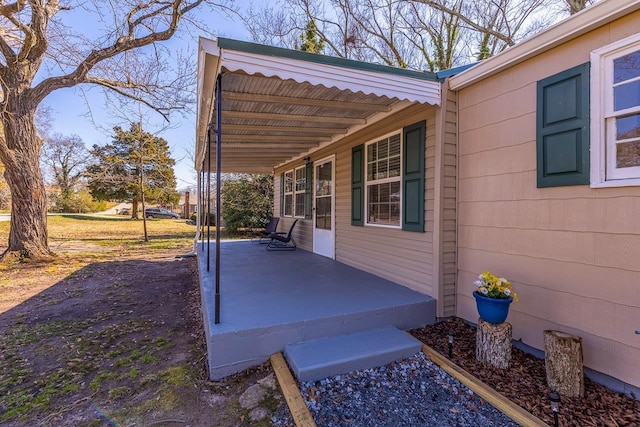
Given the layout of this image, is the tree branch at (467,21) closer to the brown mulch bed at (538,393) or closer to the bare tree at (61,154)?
the brown mulch bed at (538,393)

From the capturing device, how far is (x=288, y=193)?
8234 millimetres

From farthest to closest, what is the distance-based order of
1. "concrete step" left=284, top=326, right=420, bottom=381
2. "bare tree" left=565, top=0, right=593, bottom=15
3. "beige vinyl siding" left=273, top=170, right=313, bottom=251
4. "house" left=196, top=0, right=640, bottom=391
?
"bare tree" left=565, top=0, right=593, bottom=15
"beige vinyl siding" left=273, top=170, right=313, bottom=251
"concrete step" left=284, top=326, right=420, bottom=381
"house" left=196, top=0, right=640, bottom=391

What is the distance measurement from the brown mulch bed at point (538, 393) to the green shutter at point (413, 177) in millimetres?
1334

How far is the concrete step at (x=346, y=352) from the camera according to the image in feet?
7.16

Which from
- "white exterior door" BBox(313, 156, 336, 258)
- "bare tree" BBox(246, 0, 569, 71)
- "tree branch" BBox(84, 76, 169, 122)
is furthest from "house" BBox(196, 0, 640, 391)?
"bare tree" BBox(246, 0, 569, 71)

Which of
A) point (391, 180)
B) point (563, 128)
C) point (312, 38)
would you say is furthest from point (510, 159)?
point (312, 38)

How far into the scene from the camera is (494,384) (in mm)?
2154

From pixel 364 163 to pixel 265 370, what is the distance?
3194mm

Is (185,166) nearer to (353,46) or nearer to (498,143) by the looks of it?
(353,46)

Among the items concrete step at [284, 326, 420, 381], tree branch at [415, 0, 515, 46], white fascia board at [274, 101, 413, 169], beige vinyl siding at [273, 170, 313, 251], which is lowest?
concrete step at [284, 326, 420, 381]

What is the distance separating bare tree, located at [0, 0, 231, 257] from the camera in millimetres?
6504

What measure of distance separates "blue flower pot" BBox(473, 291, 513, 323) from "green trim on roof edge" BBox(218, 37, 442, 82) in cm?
217

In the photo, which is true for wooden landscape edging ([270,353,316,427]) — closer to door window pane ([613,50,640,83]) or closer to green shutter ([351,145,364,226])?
green shutter ([351,145,364,226])

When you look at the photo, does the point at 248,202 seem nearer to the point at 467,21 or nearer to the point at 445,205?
the point at 467,21
